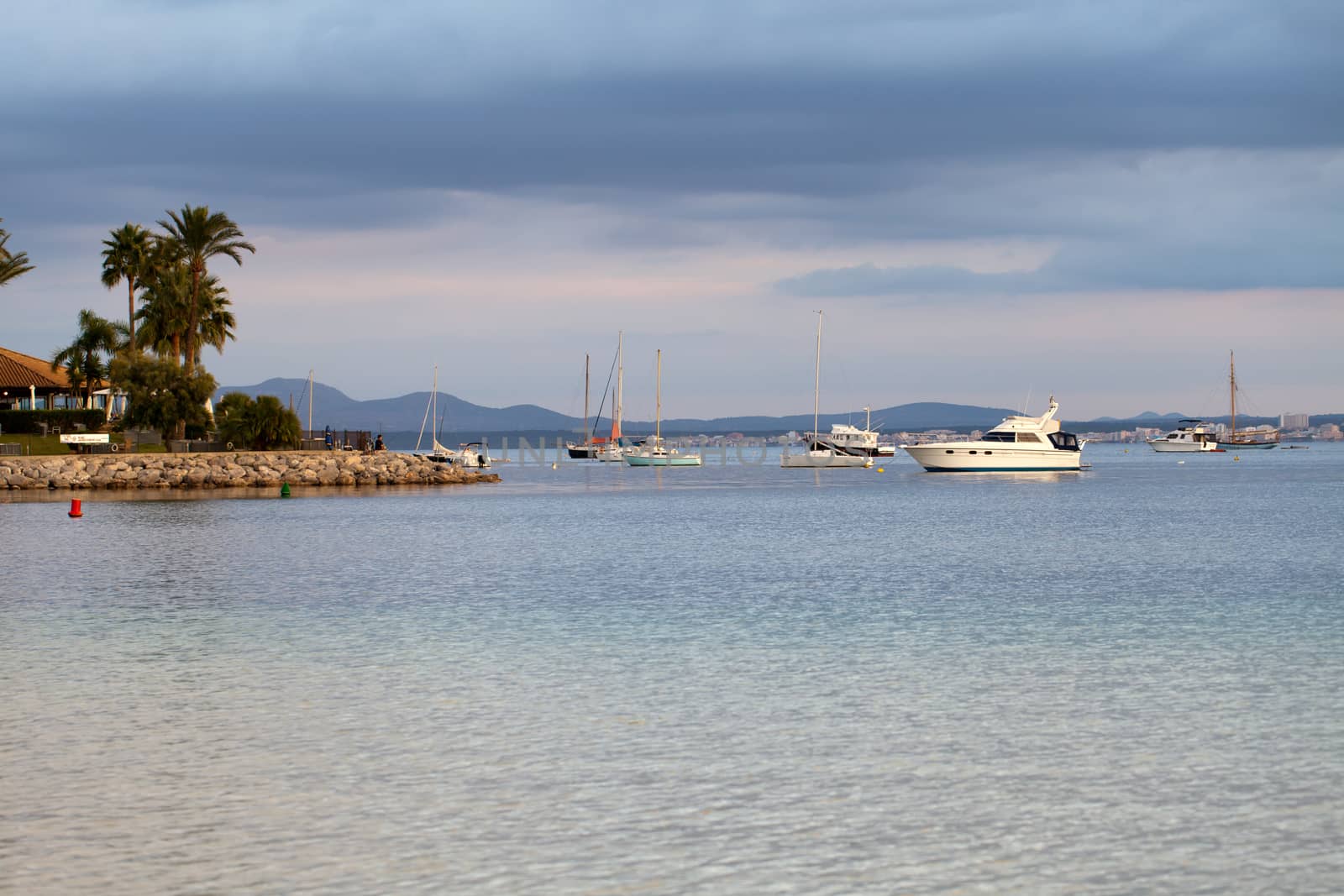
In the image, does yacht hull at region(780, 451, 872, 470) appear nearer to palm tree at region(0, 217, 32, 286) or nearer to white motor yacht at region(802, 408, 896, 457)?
white motor yacht at region(802, 408, 896, 457)

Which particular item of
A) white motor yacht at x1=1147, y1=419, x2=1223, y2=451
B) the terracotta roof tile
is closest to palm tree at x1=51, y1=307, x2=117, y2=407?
the terracotta roof tile

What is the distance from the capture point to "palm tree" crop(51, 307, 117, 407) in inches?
3201

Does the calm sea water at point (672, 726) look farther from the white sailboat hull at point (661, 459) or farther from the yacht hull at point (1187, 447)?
the yacht hull at point (1187, 447)

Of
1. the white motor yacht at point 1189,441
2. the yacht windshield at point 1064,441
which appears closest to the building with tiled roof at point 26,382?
the yacht windshield at point 1064,441

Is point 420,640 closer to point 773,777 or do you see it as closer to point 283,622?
point 283,622

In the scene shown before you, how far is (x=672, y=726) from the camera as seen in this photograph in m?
12.0

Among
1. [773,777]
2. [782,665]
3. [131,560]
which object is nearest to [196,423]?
[131,560]

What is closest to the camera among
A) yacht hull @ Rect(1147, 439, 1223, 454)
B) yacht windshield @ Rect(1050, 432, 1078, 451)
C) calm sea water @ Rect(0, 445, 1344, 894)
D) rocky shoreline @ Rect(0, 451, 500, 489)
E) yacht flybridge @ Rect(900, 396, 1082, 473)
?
calm sea water @ Rect(0, 445, 1344, 894)

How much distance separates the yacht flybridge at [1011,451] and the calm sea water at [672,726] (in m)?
63.3

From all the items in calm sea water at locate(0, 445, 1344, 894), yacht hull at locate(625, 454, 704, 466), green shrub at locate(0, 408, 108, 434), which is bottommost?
calm sea water at locate(0, 445, 1344, 894)

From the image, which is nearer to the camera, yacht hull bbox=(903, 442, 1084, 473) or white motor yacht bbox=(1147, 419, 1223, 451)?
yacht hull bbox=(903, 442, 1084, 473)

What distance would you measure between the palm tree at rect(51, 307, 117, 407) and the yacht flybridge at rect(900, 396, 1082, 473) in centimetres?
4927

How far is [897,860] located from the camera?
802 centimetres

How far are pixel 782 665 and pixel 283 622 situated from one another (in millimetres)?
7492
